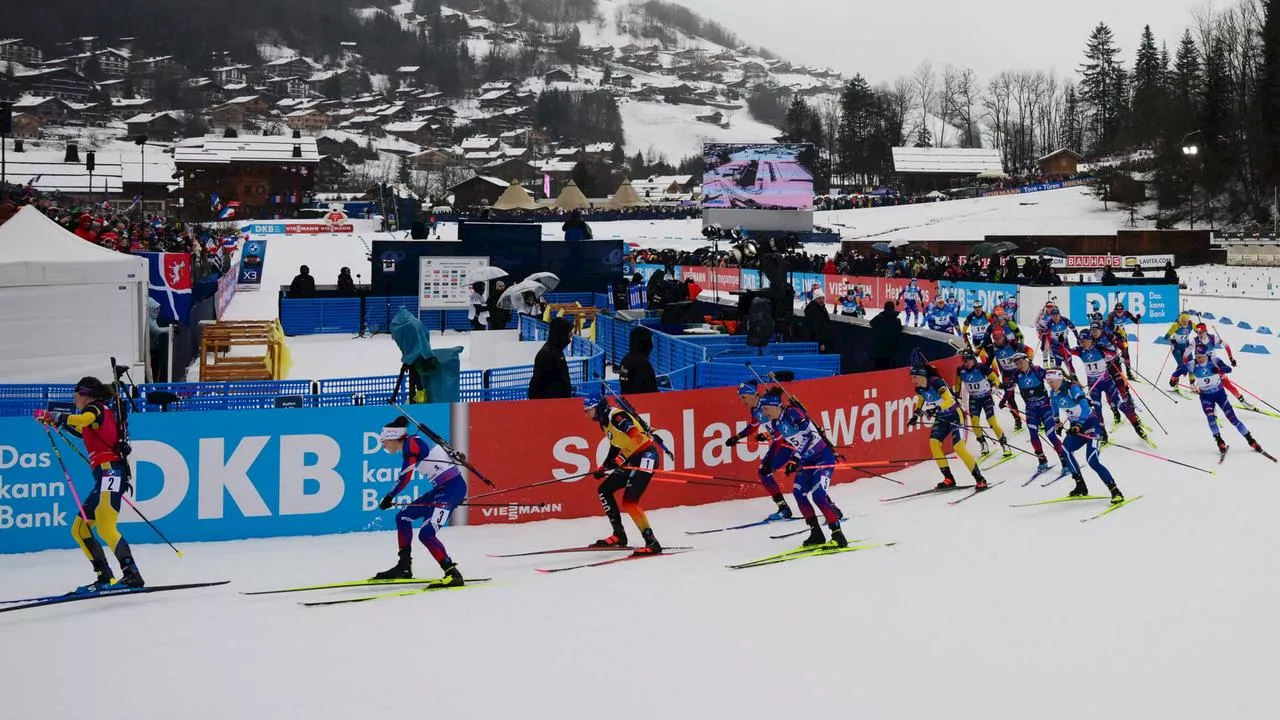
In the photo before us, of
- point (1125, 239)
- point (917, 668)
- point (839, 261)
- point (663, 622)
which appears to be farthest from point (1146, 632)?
point (1125, 239)

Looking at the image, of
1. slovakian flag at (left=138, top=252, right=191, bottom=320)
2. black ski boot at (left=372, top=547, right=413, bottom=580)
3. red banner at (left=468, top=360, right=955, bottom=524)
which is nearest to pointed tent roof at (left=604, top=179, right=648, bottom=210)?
slovakian flag at (left=138, top=252, right=191, bottom=320)

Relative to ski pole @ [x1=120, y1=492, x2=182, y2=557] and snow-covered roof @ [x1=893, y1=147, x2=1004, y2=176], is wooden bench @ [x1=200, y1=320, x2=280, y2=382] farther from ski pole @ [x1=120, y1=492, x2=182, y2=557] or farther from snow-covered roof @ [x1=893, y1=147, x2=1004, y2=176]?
snow-covered roof @ [x1=893, y1=147, x2=1004, y2=176]

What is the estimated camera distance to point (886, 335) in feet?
60.9

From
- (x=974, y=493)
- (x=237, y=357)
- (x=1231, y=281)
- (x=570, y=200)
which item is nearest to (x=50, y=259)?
(x=237, y=357)

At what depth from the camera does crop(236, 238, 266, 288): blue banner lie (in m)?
42.0

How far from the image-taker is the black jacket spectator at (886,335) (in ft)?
60.3

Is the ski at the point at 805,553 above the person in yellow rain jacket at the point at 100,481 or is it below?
below

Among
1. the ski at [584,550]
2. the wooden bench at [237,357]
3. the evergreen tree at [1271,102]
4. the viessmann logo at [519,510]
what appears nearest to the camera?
the ski at [584,550]

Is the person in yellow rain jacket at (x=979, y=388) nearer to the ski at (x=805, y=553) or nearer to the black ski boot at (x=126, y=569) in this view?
the ski at (x=805, y=553)

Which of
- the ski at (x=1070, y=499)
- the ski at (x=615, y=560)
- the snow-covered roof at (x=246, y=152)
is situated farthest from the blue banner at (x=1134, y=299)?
the snow-covered roof at (x=246, y=152)

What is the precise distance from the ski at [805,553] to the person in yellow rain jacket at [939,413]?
286 centimetres

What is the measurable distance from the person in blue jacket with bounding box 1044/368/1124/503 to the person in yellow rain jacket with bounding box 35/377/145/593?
9842mm

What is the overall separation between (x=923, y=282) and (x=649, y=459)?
25.6 meters

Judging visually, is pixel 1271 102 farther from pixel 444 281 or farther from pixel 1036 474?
pixel 1036 474
